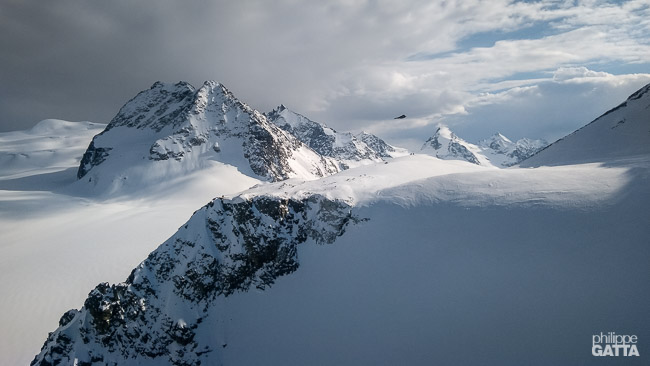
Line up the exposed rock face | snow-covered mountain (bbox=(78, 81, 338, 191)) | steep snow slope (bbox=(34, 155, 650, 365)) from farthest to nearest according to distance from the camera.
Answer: snow-covered mountain (bbox=(78, 81, 338, 191)), the exposed rock face, steep snow slope (bbox=(34, 155, 650, 365))

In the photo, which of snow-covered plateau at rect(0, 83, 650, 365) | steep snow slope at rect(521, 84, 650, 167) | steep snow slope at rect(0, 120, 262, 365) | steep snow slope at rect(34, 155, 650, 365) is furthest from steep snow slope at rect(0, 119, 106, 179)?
steep snow slope at rect(521, 84, 650, 167)

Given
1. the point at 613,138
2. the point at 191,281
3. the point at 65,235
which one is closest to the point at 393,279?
the point at 191,281

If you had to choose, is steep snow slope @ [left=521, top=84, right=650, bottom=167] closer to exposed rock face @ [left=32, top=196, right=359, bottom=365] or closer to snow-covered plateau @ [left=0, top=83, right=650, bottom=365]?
snow-covered plateau @ [left=0, top=83, right=650, bottom=365]

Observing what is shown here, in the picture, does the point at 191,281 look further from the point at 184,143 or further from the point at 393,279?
the point at 184,143

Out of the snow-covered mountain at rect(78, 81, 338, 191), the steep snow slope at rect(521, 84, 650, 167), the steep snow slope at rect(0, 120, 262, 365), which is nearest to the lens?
the steep snow slope at rect(0, 120, 262, 365)

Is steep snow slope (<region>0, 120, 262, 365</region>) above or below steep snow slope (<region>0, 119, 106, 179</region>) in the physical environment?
below

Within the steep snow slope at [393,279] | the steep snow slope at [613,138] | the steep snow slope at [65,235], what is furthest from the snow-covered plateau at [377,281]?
the steep snow slope at [613,138]

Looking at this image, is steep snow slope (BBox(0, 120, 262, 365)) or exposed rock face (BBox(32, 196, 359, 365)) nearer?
exposed rock face (BBox(32, 196, 359, 365))
